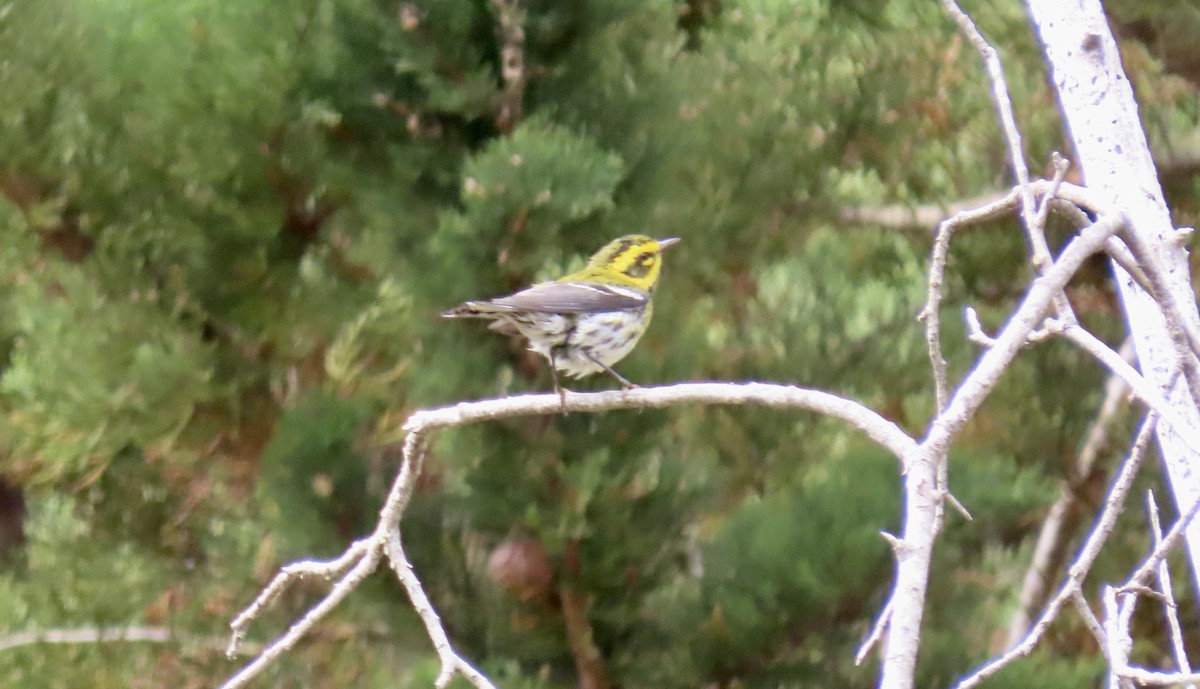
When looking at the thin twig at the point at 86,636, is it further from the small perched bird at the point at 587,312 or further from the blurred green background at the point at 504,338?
the small perched bird at the point at 587,312

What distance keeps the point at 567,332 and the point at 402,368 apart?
9.9 inches

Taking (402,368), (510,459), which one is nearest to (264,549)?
(402,368)

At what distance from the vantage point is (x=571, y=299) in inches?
40.8

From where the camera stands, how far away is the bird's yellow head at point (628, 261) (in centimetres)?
110

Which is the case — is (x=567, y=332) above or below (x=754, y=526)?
above

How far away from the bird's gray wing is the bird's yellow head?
1cm

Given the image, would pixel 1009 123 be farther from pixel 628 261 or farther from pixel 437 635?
pixel 628 261

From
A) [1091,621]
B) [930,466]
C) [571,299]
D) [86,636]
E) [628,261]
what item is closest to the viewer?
[930,466]

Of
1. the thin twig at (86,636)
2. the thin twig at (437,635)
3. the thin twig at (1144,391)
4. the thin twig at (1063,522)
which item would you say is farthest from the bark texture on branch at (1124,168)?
the thin twig at (86,636)

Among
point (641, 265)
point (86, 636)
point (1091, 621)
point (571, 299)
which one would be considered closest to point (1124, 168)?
point (1091, 621)

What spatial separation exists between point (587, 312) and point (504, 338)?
9cm

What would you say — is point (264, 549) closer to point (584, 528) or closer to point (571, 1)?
point (584, 528)

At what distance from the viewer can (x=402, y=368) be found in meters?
1.21

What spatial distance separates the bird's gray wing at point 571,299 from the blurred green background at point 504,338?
0.03 metres
